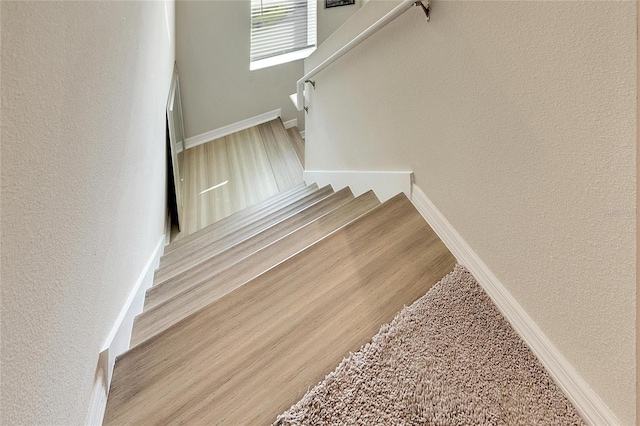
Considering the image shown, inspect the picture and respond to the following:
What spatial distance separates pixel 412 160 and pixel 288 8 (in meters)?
3.99

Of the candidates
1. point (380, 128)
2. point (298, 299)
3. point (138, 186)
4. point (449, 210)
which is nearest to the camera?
point (298, 299)

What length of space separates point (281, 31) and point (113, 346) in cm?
458

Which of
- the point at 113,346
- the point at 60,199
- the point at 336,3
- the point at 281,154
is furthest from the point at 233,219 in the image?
the point at 336,3

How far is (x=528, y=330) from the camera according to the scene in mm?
1126

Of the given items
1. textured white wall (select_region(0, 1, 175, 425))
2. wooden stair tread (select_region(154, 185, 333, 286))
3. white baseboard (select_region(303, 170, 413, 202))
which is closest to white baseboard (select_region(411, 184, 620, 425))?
white baseboard (select_region(303, 170, 413, 202))

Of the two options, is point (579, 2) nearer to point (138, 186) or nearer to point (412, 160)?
point (412, 160)

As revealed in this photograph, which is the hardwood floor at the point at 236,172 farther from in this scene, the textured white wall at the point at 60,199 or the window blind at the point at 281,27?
the textured white wall at the point at 60,199

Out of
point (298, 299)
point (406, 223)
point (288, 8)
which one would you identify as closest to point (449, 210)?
point (406, 223)

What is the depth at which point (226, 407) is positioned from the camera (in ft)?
3.39

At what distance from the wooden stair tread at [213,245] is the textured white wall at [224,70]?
2.33 m

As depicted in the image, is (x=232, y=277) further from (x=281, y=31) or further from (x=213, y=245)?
(x=281, y=31)

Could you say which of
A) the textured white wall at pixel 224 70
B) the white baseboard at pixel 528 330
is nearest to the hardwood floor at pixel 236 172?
the textured white wall at pixel 224 70

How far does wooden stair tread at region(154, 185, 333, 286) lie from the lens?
229 cm

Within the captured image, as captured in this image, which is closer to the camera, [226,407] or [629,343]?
[629,343]
